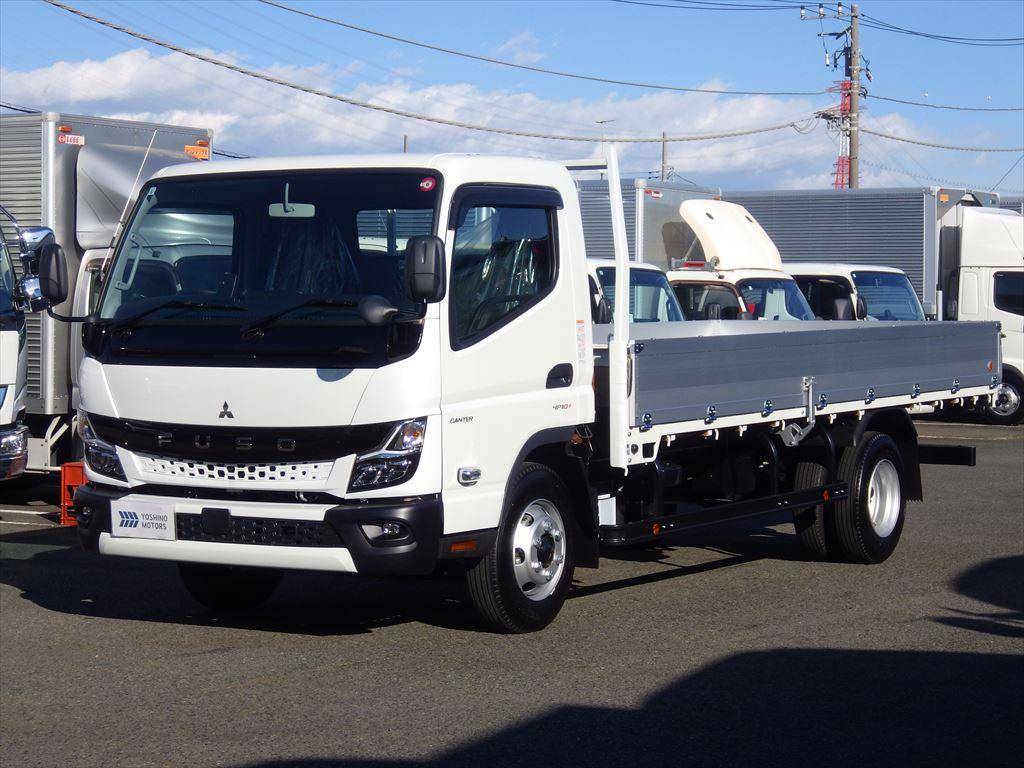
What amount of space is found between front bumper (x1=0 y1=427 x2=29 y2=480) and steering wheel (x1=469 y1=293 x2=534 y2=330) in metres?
5.48

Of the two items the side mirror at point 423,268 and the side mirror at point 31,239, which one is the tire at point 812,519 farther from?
the side mirror at point 31,239

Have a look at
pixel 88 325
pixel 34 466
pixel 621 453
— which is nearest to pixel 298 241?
pixel 88 325

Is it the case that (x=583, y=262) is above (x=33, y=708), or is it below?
above

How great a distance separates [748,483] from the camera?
9.69 meters

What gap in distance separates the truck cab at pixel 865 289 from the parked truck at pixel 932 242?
221 cm

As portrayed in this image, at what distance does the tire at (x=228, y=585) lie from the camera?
857cm

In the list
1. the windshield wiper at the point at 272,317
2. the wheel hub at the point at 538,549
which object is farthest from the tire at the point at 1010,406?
the windshield wiper at the point at 272,317

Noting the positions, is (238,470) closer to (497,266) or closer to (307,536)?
(307,536)

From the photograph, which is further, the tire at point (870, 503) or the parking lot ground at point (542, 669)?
the tire at point (870, 503)

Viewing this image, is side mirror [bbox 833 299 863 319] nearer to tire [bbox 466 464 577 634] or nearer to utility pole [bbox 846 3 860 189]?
tire [bbox 466 464 577 634]

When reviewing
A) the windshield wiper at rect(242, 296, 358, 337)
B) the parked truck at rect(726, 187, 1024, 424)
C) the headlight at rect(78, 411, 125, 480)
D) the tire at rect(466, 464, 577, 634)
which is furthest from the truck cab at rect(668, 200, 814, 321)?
the windshield wiper at rect(242, 296, 358, 337)

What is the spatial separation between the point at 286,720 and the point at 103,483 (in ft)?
6.99

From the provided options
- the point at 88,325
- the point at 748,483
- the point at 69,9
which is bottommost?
the point at 748,483

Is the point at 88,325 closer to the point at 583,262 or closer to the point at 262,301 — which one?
the point at 262,301
